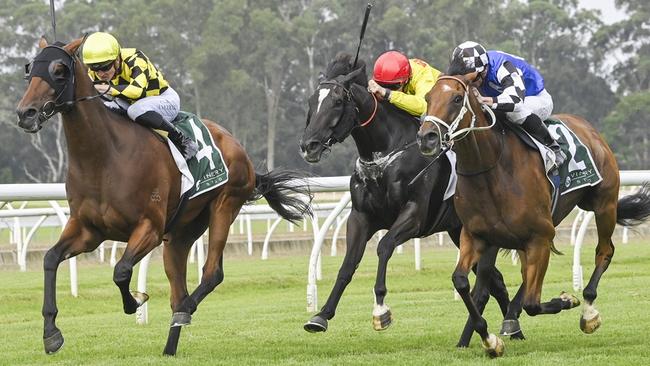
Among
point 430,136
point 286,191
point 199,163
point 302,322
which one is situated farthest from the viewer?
point 302,322

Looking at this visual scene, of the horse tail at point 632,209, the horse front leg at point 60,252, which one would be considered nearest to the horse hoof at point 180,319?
the horse front leg at point 60,252

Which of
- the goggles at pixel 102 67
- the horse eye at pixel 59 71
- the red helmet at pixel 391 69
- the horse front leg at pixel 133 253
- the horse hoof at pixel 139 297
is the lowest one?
the horse hoof at pixel 139 297

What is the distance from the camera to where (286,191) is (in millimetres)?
8055

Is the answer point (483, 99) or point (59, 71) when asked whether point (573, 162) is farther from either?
point (59, 71)

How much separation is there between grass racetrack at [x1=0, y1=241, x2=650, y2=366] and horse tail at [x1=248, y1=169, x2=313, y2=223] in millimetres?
779

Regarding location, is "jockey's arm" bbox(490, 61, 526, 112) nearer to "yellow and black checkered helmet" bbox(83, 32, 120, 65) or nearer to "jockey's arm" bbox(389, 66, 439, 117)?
"jockey's arm" bbox(389, 66, 439, 117)

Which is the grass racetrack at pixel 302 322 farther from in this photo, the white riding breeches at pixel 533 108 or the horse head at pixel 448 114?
the white riding breeches at pixel 533 108

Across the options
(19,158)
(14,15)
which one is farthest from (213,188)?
(14,15)

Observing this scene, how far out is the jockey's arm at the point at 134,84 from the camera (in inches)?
264

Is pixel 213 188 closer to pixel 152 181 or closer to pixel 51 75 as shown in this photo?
pixel 152 181

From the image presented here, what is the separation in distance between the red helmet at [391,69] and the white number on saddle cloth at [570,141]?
0.95m

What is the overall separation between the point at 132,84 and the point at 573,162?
8.57ft

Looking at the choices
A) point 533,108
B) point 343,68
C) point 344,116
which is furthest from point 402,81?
point 533,108

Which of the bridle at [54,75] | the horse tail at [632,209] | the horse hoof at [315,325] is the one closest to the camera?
the bridle at [54,75]
